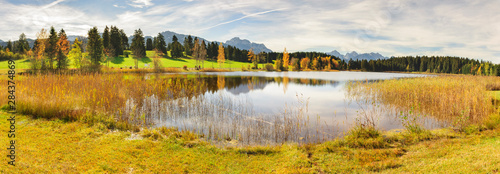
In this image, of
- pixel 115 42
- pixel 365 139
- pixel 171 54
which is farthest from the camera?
pixel 171 54

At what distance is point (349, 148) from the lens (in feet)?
25.4

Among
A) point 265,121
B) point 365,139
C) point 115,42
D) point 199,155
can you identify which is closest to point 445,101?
point 365,139

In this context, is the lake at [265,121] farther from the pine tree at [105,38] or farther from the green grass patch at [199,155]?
the pine tree at [105,38]

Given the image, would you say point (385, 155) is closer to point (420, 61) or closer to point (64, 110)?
point (64, 110)

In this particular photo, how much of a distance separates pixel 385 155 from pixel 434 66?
6142 inches

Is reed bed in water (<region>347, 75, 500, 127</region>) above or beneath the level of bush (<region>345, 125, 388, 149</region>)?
above

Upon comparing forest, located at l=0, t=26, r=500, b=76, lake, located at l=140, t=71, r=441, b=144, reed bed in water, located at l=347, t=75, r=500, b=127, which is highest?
forest, located at l=0, t=26, r=500, b=76

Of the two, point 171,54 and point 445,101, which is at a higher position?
point 171,54

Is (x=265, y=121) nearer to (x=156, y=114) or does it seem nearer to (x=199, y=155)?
(x=199, y=155)

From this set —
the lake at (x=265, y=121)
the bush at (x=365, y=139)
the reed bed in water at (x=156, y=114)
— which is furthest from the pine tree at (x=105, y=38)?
the bush at (x=365, y=139)

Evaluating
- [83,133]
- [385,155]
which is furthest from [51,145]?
[385,155]

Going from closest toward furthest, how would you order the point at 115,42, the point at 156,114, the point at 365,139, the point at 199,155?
1. the point at 199,155
2. the point at 365,139
3. the point at 156,114
4. the point at 115,42

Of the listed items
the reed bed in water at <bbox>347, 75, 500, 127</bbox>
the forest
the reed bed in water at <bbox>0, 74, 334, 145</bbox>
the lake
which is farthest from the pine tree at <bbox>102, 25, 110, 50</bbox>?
the reed bed in water at <bbox>347, 75, 500, 127</bbox>

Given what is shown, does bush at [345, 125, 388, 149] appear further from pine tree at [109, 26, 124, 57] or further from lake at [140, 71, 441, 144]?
pine tree at [109, 26, 124, 57]
